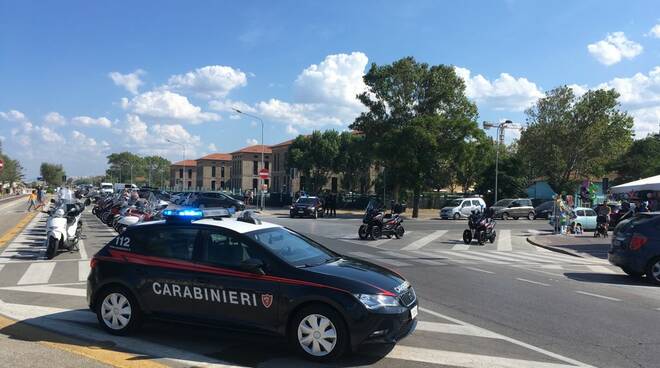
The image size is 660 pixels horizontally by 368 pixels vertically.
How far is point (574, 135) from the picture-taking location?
204 ft

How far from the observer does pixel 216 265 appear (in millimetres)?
5957

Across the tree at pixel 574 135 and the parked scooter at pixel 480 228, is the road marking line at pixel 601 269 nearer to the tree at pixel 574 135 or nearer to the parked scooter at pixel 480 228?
the parked scooter at pixel 480 228

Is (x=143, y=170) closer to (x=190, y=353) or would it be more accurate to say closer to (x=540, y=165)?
(x=540, y=165)

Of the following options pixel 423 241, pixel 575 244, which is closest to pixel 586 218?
pixel 575 244

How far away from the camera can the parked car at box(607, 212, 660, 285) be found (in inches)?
476

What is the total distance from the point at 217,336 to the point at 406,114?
4128cm

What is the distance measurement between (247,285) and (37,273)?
763 cm

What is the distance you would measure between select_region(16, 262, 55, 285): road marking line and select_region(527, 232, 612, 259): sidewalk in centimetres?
1628

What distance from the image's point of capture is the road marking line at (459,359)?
5.51 m

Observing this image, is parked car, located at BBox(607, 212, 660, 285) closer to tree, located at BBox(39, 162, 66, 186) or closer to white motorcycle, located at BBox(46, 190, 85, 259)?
white motorcycle, located at BBox(46, 190, 85, 259)

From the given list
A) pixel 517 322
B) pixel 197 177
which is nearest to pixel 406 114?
pixel 517 322

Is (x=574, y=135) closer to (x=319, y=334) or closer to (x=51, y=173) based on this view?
(x=319, y=334)

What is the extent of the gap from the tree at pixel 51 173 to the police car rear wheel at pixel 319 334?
148128 millimetres

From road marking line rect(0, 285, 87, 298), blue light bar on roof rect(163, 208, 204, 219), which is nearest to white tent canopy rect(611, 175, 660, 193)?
blue light bar on roof rect(163, 208, 204, 219)
